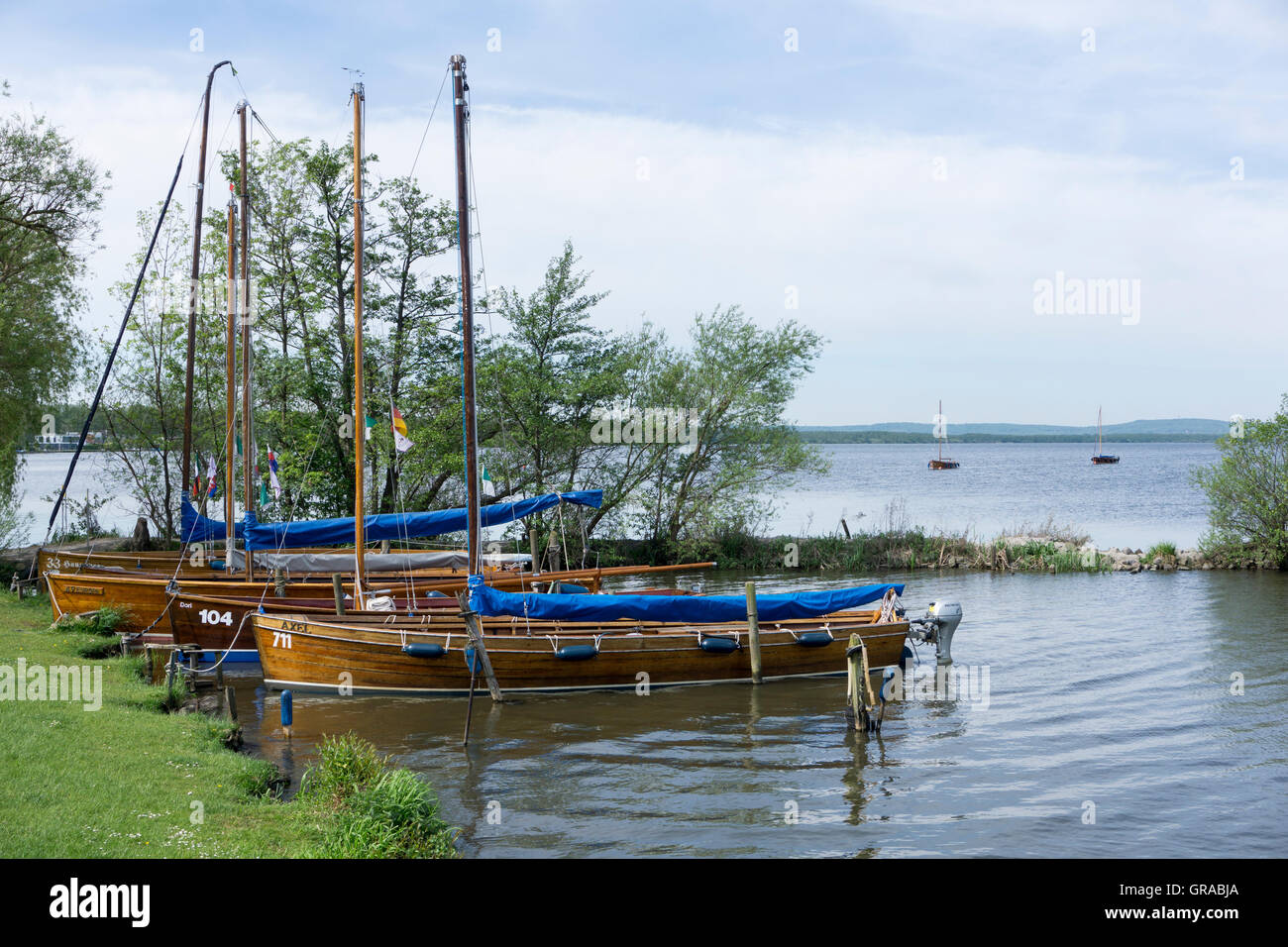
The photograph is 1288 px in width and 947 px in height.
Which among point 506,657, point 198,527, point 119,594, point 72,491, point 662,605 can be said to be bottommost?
point 506,657

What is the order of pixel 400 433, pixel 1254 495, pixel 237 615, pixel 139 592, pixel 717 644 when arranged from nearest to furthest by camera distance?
1. pixel 400 433
2. pixel 717 644
3. pixel 237 615
4. pixel 139 592
5. pixel 1254 495

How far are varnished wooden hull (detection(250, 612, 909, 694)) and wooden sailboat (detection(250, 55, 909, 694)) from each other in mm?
19

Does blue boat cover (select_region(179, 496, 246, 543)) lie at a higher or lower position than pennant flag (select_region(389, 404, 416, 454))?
lower

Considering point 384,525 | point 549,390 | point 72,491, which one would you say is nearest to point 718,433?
point 549,390

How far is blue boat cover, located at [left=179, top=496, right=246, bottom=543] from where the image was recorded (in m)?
25.8

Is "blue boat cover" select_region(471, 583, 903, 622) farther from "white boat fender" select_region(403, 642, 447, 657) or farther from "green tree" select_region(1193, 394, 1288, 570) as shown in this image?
"green tree" select_region(1193, 394, 1288, 570)

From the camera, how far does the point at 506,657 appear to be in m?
18.0

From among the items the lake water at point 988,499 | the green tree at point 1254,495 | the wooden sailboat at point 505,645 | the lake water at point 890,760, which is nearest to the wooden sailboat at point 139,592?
the wooden sailboat at point 505,645

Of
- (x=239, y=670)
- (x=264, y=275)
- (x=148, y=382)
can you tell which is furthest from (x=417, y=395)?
(x=239, y=670)

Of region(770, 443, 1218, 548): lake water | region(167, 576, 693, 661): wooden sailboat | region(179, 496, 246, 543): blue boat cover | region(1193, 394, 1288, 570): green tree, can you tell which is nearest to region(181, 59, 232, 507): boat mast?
region(179, 496, 246, 543): blue boat cover

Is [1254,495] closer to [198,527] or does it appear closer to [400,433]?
[400,433]

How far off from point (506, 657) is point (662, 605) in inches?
125

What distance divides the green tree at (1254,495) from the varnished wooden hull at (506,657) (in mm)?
20717
